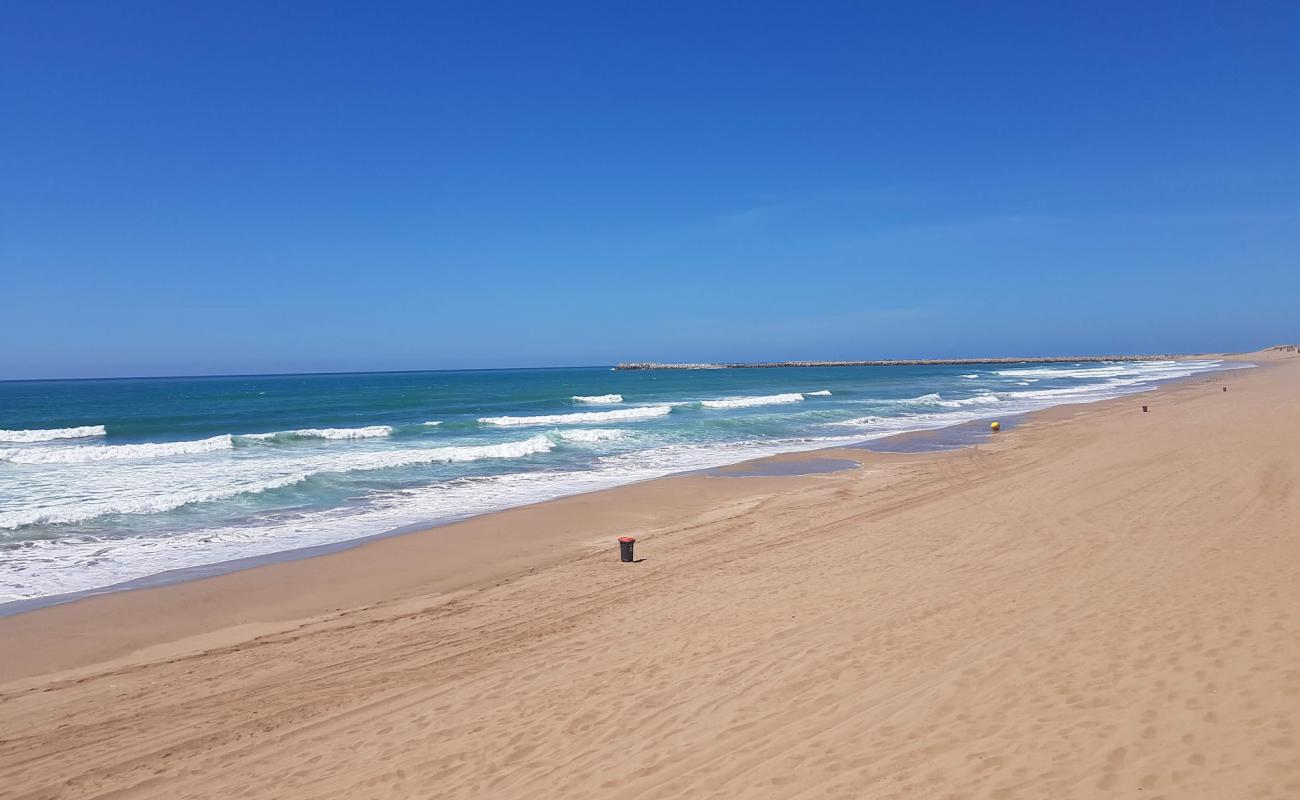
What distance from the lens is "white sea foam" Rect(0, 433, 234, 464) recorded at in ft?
77.9

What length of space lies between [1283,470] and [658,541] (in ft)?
37.9

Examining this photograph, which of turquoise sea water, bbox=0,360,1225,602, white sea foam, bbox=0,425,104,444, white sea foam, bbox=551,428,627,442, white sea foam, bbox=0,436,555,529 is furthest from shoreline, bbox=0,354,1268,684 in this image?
white sea foam, bbox=0,425,104,444

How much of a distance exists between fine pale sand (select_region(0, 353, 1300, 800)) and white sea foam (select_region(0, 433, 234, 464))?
18057 millimetres

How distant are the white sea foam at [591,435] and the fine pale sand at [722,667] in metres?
15.4

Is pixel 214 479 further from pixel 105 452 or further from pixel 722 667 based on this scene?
pixel 722 667

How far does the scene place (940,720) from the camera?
15.5 feet

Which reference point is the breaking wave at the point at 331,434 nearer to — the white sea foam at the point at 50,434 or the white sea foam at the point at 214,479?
the white sea foam at the point at 214,479

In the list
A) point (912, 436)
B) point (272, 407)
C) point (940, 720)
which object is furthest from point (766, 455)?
point (272, 407)

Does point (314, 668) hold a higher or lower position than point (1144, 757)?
lower

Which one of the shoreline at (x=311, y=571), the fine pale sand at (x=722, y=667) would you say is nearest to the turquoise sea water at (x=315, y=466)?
the shoreline at (x=311, y=571)

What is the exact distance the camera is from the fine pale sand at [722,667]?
4.38 m

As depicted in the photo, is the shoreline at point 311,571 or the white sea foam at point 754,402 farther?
the white sea foam at point 754,402

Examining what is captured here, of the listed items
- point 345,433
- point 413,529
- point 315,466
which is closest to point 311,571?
point 413,529

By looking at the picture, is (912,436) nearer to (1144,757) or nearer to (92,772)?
(1144,757)
